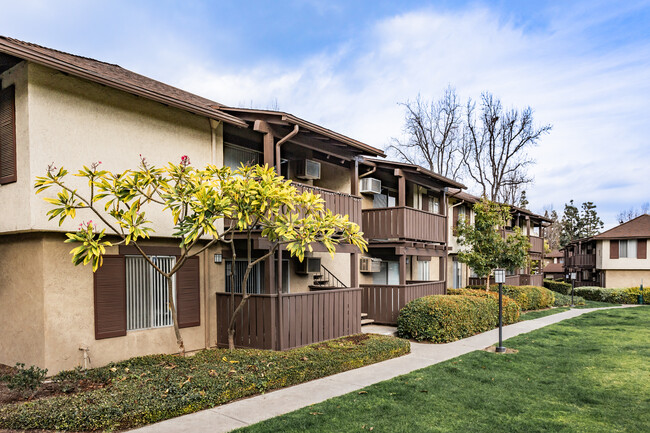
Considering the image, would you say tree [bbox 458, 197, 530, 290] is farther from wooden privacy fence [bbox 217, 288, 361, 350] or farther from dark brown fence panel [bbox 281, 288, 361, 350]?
wooden privacy fence [bbox 217, 288, 361, 350]

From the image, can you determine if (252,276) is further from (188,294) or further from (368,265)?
(368,265)

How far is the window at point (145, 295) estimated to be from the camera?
9.11m

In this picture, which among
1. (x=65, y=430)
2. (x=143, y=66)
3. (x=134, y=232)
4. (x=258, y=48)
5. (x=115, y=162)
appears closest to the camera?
(x=65, y=430)

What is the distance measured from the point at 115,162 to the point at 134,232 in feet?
7.12

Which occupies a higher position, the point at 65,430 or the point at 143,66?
the point at 143,66

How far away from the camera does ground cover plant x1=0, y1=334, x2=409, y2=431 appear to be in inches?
228

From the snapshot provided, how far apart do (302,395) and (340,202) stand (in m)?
5.83

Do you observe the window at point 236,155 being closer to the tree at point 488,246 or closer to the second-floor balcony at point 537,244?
the tree at point 488,246

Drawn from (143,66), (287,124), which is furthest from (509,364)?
(143,66)

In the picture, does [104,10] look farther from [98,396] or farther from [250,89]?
[250,89]

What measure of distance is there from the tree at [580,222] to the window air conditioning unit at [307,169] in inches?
2431

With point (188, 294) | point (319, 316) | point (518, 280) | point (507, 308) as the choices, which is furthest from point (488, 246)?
point (188, 294)

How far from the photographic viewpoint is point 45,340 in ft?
25.3

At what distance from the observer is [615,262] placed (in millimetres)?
36688
